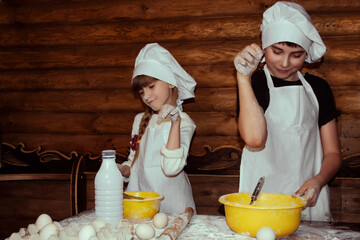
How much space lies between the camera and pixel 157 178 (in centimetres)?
253

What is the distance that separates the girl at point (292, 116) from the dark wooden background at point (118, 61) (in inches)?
37.7

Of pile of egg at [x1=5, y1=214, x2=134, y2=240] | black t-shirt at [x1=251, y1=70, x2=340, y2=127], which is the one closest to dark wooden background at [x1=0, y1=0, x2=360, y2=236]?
black t-shirt at [x1=251, y1=70, x2=340, y2=127]

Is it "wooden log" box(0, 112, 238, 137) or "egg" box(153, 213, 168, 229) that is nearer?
"egg" box(153, 213, 168, 229)

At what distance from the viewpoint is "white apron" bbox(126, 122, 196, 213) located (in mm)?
2500

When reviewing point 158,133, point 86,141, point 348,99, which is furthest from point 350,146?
point 86,141

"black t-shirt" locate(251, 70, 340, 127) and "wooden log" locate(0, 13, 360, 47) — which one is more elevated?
"wooden log" locate(0, 13, 360, 47)

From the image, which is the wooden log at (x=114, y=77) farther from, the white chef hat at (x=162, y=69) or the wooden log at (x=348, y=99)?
the white chef hat at (x=162, y=69)

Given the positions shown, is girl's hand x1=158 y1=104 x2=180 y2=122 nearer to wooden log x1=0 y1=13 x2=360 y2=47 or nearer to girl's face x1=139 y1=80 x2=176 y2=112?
girl's face x1=139 y1=80 x2=176 y2=112

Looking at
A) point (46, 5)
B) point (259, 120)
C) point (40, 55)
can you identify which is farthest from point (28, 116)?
point (259, 120)

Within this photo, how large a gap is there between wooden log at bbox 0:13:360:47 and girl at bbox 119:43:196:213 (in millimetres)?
728

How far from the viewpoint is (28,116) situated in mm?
3639

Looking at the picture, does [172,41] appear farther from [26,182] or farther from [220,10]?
[26,182]

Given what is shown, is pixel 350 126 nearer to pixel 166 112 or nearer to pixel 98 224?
pixel 166 112

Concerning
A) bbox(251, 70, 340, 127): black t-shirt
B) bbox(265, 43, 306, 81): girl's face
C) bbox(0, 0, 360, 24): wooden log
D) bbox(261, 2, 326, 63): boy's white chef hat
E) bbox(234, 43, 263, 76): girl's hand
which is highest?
bbox(0, 0, 360, 24): wooden log
